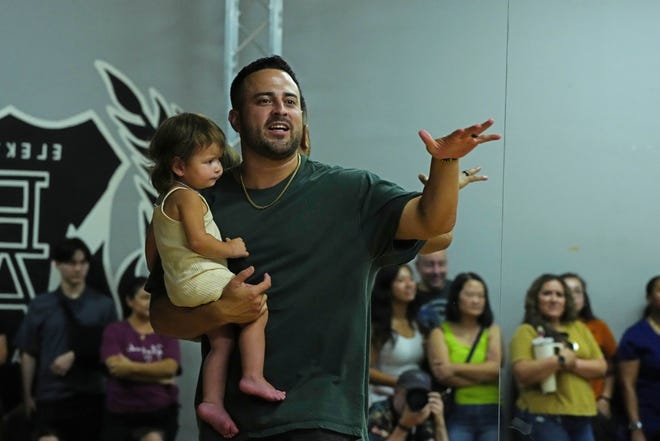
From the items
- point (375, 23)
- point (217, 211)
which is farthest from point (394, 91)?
point (217, 211)

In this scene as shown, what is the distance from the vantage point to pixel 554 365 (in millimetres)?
5371

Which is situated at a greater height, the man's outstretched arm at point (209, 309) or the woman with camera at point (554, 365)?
the man's outstretched arm at point (209, 309)

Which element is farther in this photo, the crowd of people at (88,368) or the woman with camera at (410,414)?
the crowd of people at (88,368)

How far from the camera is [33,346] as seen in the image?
6055mm

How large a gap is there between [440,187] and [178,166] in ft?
2.31

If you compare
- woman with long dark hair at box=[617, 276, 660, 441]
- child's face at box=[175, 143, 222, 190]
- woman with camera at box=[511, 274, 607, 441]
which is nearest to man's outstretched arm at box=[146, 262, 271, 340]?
child's face at box=[175, 143, 222, 190]

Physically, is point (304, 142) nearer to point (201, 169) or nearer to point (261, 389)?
point (201, 169)

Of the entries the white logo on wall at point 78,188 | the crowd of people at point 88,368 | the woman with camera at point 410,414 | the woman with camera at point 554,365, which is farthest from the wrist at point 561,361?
the white logo on wall at point 78,188

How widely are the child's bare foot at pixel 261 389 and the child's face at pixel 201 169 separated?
1.63 ft

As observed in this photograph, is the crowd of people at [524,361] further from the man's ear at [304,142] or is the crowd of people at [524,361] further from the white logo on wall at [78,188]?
the man's ear at [304,142]

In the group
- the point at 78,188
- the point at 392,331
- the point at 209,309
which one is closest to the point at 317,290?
the point at 209,309

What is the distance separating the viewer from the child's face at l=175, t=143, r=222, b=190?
9.05ft

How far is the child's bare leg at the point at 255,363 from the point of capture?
2.56 metres

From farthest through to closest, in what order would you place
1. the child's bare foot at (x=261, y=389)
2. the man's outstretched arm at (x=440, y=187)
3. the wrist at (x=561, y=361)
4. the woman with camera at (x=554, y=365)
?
1. the wrist at (x=561, y=361)
2. the woman with camera at (x=554, y=365)
3. the child's bare foot at (x=261, y=389)
4. the man's outstretched arm at (x=440, y=187)
